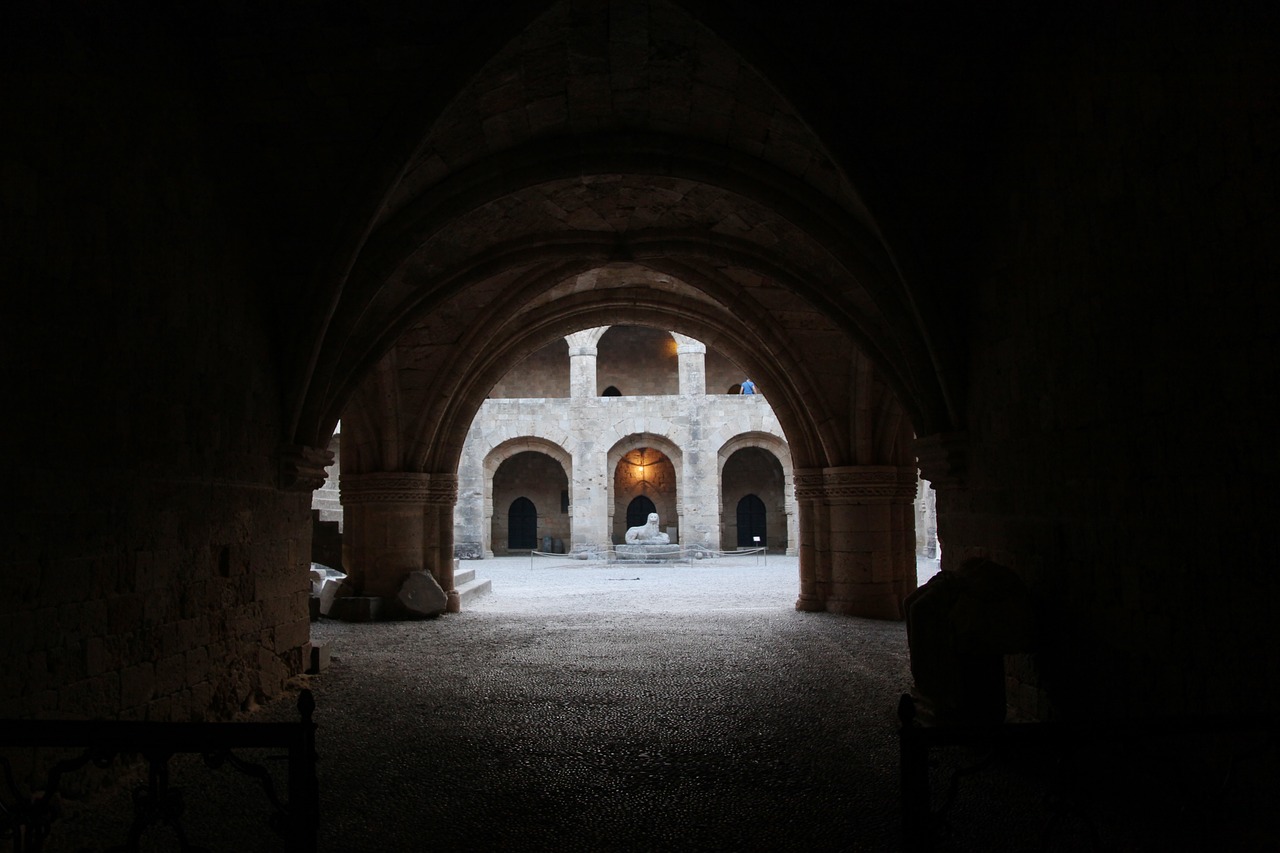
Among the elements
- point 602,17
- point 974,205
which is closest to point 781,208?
point 974,205

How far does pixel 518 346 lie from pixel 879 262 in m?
5.75

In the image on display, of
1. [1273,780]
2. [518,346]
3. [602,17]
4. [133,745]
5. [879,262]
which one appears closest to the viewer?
[133,745]

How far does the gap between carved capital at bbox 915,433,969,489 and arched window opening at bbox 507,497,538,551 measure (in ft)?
64.1

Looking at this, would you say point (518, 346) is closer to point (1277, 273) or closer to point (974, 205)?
point (974, 205)

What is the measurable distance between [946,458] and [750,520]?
63.1ft

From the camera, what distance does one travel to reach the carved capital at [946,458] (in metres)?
5.40

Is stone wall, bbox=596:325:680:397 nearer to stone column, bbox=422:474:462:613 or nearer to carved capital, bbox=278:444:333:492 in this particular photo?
stone column, bbox=422:474:462:613

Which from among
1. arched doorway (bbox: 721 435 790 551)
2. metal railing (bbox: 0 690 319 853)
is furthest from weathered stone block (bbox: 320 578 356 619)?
arched doorway (bbox: 721 435 790 551)

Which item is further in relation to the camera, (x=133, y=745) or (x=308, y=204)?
Answer: (x=308, y=204)

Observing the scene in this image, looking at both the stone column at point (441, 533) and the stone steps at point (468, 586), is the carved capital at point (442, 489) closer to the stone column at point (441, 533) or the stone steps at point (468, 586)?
the stone column at point (441, 533)

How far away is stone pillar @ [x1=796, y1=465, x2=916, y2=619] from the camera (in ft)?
31.0

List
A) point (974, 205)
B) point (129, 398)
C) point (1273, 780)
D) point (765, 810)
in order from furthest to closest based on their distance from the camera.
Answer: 1. point (974, 205)
2. point (129, 398)
3. point (765, 810)
4. point (1273, 780)

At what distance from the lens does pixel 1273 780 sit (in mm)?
2564

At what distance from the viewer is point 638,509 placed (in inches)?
961
